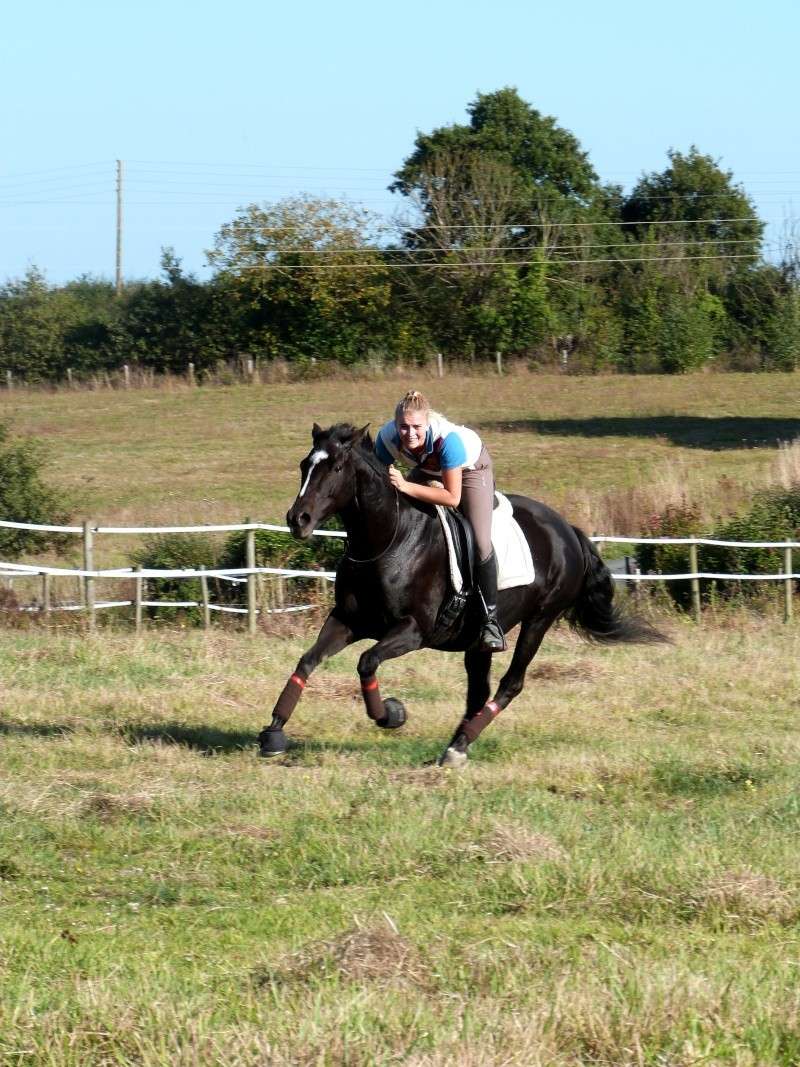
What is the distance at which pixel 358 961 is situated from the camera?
4922mm

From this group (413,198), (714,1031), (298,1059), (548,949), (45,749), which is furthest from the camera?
(413,198)

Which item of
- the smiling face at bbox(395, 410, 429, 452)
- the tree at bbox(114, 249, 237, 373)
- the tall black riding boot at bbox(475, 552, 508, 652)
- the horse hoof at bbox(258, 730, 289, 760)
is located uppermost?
the tree at bbox(114, 249, 237, 373)

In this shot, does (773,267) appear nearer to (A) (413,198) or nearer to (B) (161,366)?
(A) (413,198)

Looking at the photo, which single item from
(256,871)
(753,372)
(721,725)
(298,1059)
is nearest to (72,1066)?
(298,1059)

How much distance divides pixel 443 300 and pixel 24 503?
43751mm

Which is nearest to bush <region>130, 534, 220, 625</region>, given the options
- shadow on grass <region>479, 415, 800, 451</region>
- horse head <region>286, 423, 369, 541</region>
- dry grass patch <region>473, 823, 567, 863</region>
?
horse head <region>286, 423, 369, 541</region>

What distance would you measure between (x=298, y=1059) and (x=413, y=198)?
67.7 m

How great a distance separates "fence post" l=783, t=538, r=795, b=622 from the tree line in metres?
40.3

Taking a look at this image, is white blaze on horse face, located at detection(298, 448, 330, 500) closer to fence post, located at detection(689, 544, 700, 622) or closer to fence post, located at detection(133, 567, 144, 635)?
fence post, located at detection(133, 567, 144, 635)

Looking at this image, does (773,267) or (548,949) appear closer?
(548,949)

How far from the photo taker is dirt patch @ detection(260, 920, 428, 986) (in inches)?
191

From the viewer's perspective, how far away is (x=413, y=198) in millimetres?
69562

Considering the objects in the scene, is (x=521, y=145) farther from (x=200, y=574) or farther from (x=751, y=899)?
(x=751, y=899)

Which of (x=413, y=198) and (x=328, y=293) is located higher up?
(x=413, y=198)
